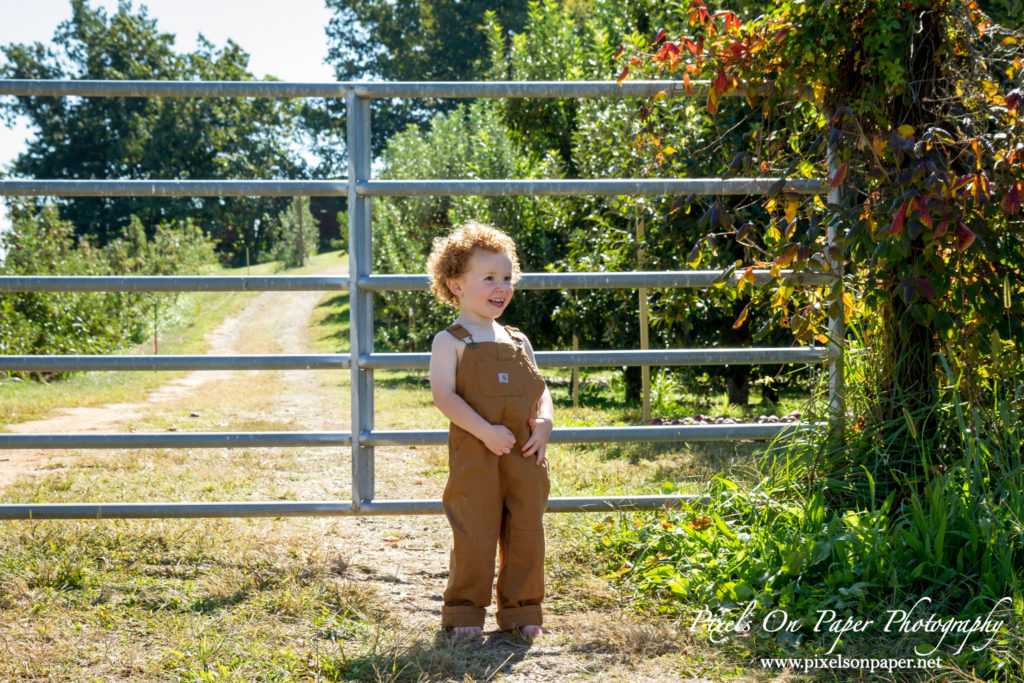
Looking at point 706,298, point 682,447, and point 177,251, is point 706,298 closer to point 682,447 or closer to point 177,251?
point 682,447

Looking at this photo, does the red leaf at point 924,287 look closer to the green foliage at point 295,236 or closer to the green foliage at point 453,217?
the green foliage at point 453,217

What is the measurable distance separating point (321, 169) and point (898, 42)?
44718 mm

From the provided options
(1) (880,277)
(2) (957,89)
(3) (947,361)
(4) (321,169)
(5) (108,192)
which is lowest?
(3) (947,361)

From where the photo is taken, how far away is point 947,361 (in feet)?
10.7

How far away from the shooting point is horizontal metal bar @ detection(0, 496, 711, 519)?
3438 millimetres

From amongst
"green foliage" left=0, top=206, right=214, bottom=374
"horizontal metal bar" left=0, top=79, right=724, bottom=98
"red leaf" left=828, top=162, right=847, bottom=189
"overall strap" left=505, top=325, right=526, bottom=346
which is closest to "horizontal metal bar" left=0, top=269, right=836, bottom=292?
"overall strap" left=505, top=325, right=526, bottom=346

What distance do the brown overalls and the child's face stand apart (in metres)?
0.11

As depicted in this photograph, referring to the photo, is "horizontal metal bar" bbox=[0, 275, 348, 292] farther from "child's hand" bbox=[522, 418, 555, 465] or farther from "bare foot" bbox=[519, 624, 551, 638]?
"bare foot" bbox=[519, 624, 551, 638]

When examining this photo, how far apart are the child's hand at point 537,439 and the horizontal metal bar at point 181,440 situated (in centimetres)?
93

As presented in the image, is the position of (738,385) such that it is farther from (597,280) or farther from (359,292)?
(359,292)

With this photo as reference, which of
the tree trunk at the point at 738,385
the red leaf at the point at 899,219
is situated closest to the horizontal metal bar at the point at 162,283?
the red leaf at the point at 899,219

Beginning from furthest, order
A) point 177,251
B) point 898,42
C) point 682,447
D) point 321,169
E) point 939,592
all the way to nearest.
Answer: point 321,169 < point 177,251 < point 682,447 < point 898,42 < point 939,592

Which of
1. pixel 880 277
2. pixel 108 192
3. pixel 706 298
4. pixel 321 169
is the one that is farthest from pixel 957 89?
pixel 321 169

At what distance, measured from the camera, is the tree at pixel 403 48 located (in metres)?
41.7
